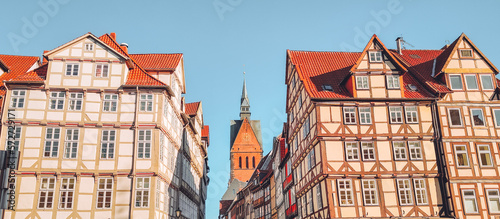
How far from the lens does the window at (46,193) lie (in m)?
25.3

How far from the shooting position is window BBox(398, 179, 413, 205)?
2575 cm

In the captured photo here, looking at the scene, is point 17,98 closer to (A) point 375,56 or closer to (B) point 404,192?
(A) point 375,56

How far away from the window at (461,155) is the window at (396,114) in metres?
3.60

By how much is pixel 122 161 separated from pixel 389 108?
51.8 ft

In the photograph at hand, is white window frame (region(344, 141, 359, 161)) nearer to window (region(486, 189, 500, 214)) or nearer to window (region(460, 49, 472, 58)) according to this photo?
window (region(486, 189, 500, 214))

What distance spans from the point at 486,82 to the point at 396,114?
6.39 metres

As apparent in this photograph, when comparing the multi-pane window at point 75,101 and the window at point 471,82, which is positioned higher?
the window at point 471,82

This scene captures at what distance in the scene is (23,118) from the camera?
26.6m

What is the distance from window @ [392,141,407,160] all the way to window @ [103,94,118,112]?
16.4 m

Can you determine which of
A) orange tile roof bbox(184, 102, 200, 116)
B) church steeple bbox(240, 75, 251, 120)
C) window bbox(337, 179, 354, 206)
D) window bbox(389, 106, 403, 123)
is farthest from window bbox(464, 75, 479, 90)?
church steeple bbox(240, 75, 251, 120)

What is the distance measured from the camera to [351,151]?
26.7 m

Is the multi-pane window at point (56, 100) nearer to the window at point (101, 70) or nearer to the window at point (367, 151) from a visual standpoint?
the window at point (101, 70)

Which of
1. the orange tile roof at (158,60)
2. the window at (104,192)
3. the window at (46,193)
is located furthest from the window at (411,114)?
the window at (46,193)

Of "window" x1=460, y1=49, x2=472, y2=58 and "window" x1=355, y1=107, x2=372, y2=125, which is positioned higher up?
"window" x1=460, y1=49, x2=472, y2=58
